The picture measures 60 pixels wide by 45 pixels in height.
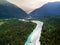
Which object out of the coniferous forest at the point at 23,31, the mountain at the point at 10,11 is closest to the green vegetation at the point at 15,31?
the coniferous forest at the point at 23,31

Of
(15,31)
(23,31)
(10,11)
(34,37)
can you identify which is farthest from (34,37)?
(10,11)

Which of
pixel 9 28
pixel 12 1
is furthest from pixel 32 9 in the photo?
pixel 9 28

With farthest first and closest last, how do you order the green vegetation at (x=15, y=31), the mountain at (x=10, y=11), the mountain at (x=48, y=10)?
the mountain at (x=48, y=10) → the mountain at (x=10, y=11) → the green vegetation at (x=15, y=31)

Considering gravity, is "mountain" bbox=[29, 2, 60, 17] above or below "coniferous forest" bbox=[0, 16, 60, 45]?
above

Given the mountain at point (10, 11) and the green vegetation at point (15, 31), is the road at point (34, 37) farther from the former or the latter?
the mountain at point (10, 11)

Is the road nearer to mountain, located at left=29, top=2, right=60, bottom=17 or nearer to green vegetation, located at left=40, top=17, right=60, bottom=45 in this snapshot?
green vegetation, located at left=40, top=17, right=60, bottom=45

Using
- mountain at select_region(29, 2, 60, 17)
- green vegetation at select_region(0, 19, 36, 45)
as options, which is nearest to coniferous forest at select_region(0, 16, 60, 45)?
green vegetation at select_region(0, 19, 36, 45)

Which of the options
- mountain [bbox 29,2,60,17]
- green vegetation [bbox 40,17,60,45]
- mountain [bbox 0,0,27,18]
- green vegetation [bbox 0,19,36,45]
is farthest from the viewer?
mountain [bbox 29,2,60,17]
